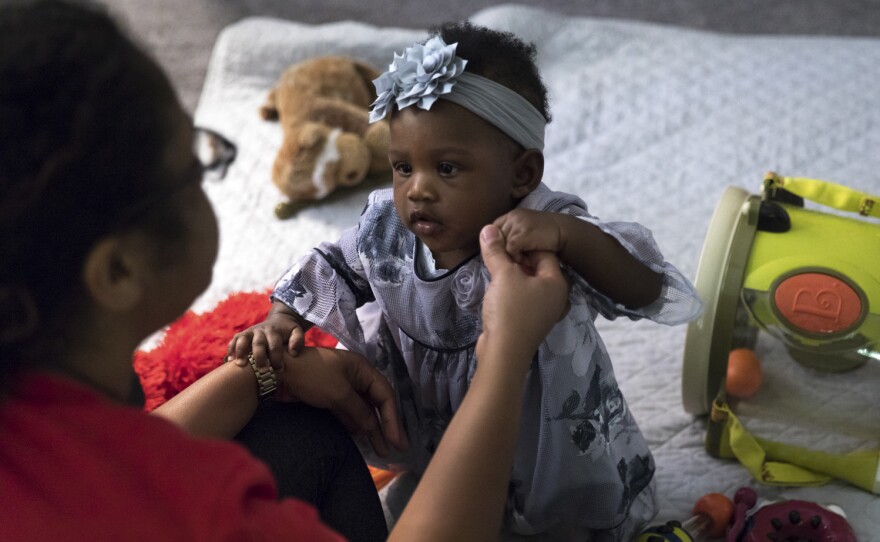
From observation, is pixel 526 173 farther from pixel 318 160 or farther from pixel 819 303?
pixel 318 160

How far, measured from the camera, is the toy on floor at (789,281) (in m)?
1.03

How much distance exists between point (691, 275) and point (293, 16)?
4.97 ft

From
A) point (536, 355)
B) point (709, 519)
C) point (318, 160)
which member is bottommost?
point (709, 519)

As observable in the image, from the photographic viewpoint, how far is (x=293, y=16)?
2514mm

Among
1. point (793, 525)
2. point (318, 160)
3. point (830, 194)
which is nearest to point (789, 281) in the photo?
point (830, 194)

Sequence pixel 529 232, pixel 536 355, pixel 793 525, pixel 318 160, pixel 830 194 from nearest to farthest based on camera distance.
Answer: pixel 529 232
pixel 536 355
pixel 793 525
pixel 830 194
pixel 318 160

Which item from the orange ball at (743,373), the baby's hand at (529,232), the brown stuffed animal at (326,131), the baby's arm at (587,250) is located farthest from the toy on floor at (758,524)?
the brown stuffed animal at (326,131)

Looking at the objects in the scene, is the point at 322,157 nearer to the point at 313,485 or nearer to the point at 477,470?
the point at 313,485

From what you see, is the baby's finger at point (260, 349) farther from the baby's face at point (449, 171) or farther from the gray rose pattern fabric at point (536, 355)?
the baby's face at point (449, 171)

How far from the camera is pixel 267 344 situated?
3.07 ft

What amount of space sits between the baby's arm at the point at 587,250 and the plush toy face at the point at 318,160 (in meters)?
0.87

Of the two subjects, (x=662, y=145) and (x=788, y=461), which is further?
(x=662, y=145)

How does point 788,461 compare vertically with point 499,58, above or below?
below

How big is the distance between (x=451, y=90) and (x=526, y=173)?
122mm
